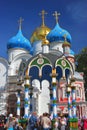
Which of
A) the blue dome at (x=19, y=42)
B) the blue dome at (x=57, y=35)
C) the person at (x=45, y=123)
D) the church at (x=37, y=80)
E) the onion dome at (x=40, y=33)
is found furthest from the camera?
the onion dome at (x=40, y=33)

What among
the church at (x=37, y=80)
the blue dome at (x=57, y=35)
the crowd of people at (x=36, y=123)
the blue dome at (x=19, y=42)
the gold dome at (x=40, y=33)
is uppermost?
the gold dome at (x=40, y=33)

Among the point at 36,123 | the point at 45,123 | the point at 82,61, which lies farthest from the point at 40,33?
the point at 45,123

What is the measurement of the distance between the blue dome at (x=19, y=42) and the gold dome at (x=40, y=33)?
6.86 feet

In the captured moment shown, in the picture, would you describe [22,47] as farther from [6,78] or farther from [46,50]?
[46,50]

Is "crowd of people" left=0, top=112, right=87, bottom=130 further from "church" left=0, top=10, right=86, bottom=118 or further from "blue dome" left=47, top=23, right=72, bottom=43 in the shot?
"blue dome" left=47, top=23, right=72, bottom=43

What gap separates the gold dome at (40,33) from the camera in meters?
40.9

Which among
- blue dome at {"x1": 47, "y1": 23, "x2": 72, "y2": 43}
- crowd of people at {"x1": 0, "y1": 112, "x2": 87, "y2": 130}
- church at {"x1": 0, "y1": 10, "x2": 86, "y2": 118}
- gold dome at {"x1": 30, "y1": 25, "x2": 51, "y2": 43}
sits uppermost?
gold dome at {"x1": 30, "y1": 25, "x2": 51, "y2": 43}

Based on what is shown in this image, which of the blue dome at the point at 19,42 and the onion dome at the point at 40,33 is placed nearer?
the blue dome at the point at 19,42

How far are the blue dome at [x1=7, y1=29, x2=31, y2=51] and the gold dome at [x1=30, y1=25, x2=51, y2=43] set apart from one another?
6.86ft

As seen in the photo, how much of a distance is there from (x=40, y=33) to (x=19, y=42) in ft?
14.4

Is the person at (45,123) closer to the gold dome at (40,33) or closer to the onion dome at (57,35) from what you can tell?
the onion dome at (57,35)

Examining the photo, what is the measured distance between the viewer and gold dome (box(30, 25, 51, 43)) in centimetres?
4091

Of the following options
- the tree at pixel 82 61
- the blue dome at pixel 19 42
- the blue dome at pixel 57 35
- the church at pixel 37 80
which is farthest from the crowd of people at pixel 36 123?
the tree at pixel 82 61

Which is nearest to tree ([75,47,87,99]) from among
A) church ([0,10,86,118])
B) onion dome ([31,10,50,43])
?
church ([0,10,86,118])
